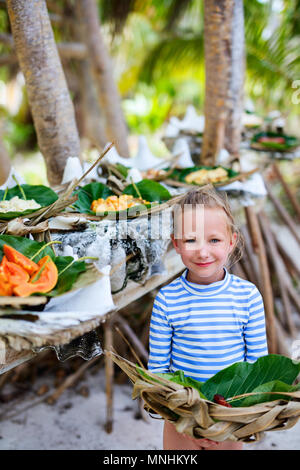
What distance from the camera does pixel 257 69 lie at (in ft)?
13.4

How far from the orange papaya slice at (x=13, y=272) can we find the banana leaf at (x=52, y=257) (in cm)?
7

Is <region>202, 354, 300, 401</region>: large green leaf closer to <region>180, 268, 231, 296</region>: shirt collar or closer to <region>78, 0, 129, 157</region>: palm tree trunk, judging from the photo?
<region>180, 268, 231, 296</region>: shirt collar

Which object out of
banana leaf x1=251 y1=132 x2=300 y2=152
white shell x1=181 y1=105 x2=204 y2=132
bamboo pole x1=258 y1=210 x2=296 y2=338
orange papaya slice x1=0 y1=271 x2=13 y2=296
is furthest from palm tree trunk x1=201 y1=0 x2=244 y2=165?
orange papaya slice x1=0 y1=271 x2=13 y2=296

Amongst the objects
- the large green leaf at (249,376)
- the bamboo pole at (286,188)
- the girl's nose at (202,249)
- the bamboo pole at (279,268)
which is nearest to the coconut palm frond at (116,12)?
the bamboo pole at (286,188)

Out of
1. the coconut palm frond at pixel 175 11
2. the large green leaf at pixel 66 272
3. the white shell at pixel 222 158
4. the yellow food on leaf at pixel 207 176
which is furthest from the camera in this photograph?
the coconut palm frond at pixel 175 11

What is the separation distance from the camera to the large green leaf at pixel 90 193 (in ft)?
4.48

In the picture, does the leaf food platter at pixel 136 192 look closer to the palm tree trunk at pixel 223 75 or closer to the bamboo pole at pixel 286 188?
the palm tree trunk at pixel 223 75

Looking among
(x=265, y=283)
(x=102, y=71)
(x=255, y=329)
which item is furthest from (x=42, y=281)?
(x=102, y=71)

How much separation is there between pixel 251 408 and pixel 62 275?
0.49 metres

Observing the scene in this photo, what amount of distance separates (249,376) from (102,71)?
2280 mm
